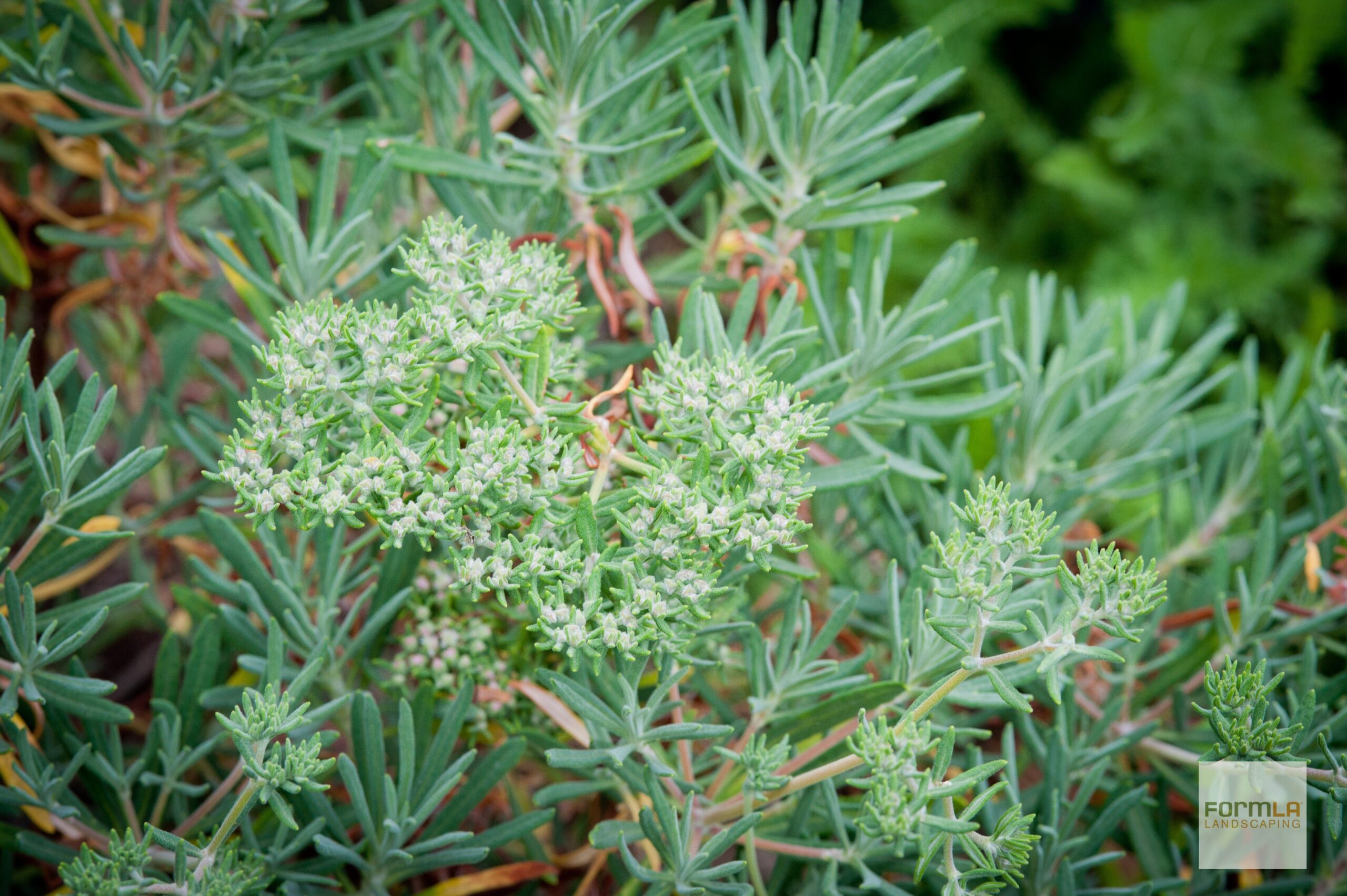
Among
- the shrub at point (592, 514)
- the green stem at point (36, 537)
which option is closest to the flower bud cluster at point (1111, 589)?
the shrub at point (592, 514)

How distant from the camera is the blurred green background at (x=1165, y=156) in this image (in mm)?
2223

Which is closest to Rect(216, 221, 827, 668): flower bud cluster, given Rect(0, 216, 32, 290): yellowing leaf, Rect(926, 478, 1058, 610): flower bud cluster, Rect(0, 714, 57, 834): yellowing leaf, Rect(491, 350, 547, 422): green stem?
Rect(491, 350, 547, 422): green stem

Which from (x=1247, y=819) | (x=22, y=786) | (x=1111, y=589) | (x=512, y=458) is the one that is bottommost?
(x=1247, y=819)

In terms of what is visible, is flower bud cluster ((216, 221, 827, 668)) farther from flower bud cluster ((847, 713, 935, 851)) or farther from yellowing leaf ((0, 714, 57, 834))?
yellowing leaf ((0, 714, 57, 834))

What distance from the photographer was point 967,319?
1609 mm

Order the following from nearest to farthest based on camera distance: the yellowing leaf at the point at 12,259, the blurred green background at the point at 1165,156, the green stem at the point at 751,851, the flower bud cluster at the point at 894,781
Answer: the flower bud cluster at the point at 894,781, the green stem at the point at 751,851, the yellowing leaf at the point at 12,259, the blurred green background at the point at 1165,156

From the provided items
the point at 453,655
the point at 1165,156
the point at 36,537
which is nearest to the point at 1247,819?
the point at 453,655

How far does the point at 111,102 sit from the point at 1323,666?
1.62 meters

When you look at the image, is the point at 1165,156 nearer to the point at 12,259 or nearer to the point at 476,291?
the point at 476,291

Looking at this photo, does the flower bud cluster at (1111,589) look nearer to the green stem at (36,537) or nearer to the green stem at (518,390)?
the green stem at (518,390)

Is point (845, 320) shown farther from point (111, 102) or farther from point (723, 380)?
point (111, 102)

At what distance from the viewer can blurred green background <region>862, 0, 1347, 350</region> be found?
2223mm

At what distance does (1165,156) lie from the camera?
2.36 m

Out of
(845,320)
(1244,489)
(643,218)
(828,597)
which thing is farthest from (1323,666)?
(643,218)
